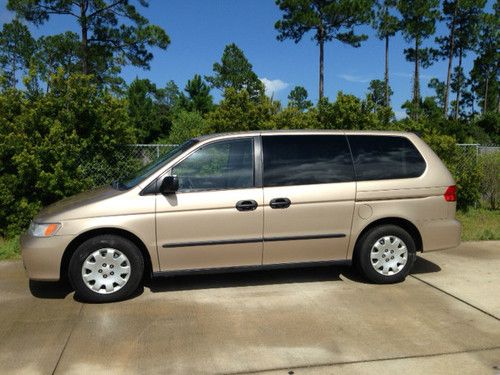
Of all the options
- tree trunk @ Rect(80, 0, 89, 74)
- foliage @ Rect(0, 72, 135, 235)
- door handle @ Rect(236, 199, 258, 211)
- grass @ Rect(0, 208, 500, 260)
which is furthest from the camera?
tree trunk @ Rect(80, 0, 89, 74)

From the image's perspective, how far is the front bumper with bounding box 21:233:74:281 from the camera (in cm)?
486

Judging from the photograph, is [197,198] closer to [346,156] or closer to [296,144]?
[296,144]

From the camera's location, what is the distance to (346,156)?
5.53 m

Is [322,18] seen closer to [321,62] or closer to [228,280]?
[321,62]

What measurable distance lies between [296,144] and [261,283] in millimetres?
1594

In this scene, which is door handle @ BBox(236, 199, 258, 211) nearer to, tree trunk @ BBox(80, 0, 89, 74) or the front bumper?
the front bumper

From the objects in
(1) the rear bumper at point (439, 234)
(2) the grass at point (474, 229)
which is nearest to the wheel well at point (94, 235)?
(2) the grass at point (474, 229)

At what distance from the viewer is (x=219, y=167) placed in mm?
5211

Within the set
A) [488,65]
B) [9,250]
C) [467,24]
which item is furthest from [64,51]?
[488,65]

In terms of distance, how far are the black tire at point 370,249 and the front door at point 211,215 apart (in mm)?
1159

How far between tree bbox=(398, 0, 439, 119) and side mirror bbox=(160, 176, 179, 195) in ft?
119

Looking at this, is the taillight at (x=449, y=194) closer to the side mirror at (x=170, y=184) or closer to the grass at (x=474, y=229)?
the grass at (x=474, y=229)

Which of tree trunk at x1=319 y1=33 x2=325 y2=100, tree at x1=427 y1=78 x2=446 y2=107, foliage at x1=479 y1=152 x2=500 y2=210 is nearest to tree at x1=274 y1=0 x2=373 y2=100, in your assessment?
tree trunk at x1=319 y1=33 x2=325 y2=100

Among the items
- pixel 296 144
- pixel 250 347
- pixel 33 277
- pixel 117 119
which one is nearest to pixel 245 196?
pixel 296 144
